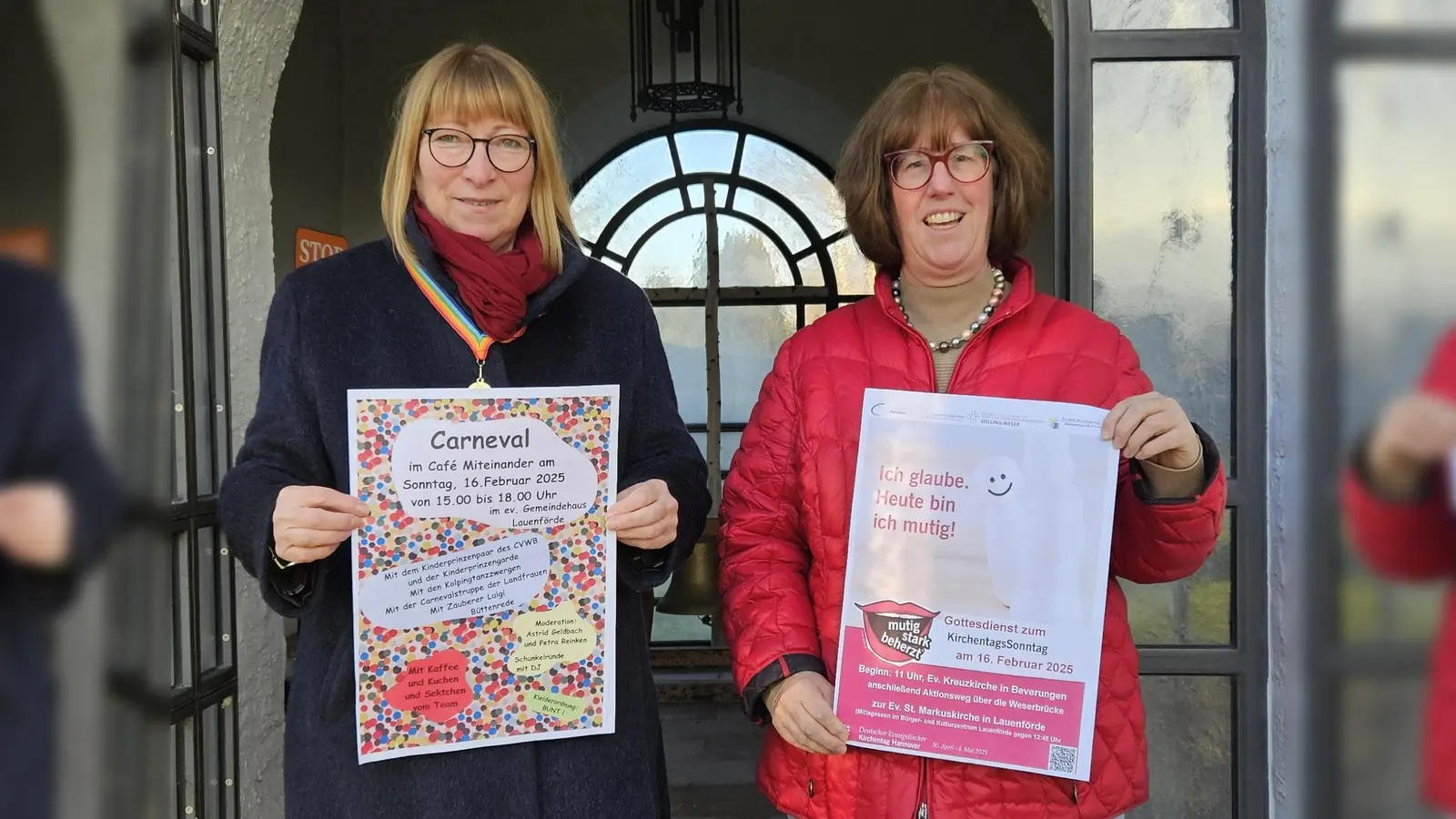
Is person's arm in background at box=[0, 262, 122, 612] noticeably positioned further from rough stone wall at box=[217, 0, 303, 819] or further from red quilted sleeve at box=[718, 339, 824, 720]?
rough stone wall at box=[217, 0, 303, 819]

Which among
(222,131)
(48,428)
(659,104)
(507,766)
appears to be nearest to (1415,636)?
(48,428)

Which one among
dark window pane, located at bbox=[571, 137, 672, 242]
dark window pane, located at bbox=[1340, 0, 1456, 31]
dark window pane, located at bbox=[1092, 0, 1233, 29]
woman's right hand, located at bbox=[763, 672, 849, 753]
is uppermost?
dark window pane, located at bbox=[571, 137, 672, 242]

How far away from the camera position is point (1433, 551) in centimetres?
19

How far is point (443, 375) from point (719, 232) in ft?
21.7

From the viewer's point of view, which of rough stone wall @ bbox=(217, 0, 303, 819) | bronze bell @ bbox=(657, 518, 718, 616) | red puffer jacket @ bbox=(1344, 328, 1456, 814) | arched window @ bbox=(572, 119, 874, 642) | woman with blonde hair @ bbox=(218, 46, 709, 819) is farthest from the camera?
arched window @ bbox=(572, 119, 874, 642)

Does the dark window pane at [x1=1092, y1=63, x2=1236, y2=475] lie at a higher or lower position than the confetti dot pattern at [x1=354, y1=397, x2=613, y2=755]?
higher

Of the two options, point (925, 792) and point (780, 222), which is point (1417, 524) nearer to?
point (925, 792)

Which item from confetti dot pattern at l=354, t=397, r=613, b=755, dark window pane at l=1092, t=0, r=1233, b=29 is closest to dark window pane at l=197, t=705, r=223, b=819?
confetti dot pattern at l=354, t=397, r=613, b=755

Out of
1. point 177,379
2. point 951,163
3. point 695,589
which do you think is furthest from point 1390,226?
point 695,589

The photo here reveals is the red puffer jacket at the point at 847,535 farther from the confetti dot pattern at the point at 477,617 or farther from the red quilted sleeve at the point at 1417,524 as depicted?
the red quilted sleeve at the point at 1417,524

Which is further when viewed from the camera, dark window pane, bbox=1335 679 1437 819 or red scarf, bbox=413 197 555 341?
red scarf, bbox=413 197 555 341

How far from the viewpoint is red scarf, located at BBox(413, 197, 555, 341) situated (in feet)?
4.46

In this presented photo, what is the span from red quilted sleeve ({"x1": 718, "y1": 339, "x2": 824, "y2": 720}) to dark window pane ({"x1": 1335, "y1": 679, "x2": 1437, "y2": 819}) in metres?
1.20

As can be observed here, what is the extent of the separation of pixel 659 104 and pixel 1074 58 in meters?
3.56
